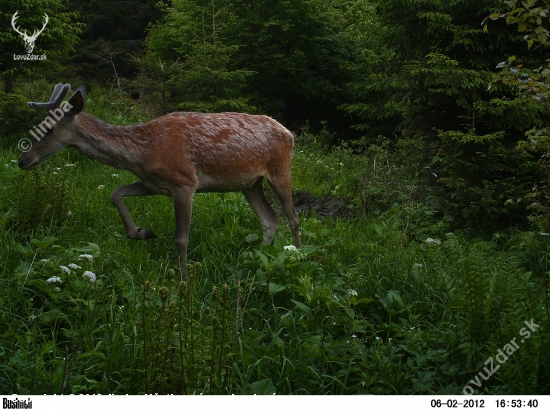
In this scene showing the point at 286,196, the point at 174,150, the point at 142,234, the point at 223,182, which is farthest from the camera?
the point at 286,196

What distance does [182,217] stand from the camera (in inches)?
257

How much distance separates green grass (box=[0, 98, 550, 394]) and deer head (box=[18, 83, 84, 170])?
0.46m

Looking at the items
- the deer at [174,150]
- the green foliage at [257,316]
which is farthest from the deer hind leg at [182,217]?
the green foliage at [257,316]

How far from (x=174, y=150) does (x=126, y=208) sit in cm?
73

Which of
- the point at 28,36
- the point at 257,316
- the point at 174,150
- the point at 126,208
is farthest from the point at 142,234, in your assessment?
the point at 28,36

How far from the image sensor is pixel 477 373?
4.36 meters

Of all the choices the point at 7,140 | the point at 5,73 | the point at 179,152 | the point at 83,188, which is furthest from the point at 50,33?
the point at 179,152

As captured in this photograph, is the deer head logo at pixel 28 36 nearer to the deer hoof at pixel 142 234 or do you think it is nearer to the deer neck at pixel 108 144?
the deer neck at pixel 108 144

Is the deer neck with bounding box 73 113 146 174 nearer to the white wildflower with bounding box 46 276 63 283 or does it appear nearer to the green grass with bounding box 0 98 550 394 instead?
the green grass with bounding box 0 98 550 394

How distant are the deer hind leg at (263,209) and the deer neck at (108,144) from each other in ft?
4.57

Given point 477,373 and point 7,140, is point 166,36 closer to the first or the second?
point 7,140

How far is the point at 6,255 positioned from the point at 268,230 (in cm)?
274

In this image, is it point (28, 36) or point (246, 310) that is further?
point (28, 36)

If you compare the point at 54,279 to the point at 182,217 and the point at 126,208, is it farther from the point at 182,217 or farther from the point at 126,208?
the point at 182,217
